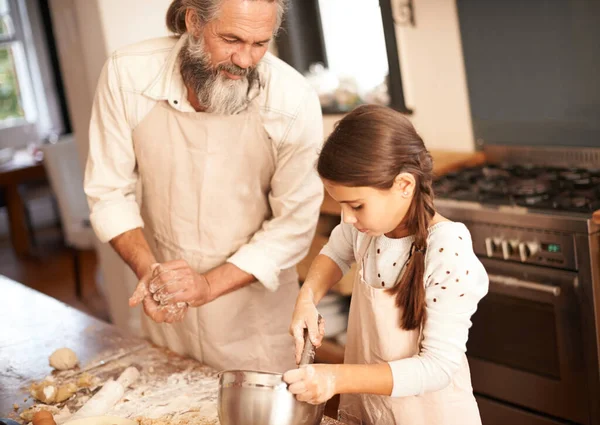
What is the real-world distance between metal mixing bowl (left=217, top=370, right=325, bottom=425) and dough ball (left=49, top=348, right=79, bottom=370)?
27.0 inches

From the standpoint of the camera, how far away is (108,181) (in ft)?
6.33

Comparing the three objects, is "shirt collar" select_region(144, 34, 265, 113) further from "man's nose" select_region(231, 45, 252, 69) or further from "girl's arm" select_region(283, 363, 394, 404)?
"girl's arm" select_region(283, 363, 394, 404)

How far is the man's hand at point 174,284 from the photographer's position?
1.62m

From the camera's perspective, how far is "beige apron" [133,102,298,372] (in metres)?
1.90

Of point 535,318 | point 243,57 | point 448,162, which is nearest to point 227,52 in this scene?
point 243,57

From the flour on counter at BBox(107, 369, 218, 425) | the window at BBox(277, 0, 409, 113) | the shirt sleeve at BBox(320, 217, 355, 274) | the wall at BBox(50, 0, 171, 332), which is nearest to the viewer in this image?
the flour on counter at BBox(107, 369, 218, 425)

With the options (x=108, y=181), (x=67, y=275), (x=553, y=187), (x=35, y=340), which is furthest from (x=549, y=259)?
(x=67, y=275)

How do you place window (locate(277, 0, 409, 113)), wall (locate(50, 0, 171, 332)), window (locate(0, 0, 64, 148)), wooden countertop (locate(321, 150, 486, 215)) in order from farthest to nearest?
window (locate(0, 0, 64, 148)) < window (locate(277, 0, 409, 113)) < wall (locate(50, 0, 171, 332)) < wooden countertop (locate(321, 150, 486, 215))

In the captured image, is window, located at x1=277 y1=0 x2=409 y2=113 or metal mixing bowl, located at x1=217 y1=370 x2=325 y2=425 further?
window, located at x1=277 y1=0 x2=409 y2=113

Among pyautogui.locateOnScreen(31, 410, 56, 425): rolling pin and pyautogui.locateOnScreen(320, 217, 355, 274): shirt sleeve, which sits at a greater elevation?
pyautogui.locateOnScreen(320, 217, 355, 274): shirt sleeve

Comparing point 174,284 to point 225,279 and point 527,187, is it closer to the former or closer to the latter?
point 225,279

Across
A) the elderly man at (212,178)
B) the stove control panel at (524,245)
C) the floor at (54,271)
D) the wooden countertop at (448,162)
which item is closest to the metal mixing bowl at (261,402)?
the elderly man at (212,178)

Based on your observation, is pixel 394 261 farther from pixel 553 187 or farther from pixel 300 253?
pixel 553 187

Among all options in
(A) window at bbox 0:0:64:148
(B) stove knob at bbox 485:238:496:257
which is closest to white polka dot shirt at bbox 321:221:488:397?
(B) stove knob at bbox 485:238:496:257
